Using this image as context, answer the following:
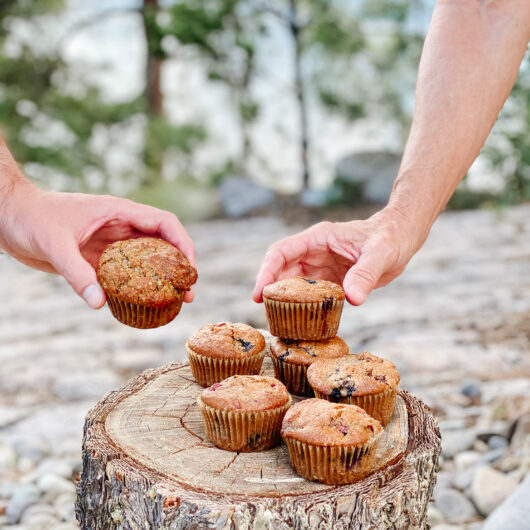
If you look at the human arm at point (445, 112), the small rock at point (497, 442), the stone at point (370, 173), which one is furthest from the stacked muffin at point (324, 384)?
the stone at point (370, 173)

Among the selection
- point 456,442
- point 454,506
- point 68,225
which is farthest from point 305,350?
point 456,442

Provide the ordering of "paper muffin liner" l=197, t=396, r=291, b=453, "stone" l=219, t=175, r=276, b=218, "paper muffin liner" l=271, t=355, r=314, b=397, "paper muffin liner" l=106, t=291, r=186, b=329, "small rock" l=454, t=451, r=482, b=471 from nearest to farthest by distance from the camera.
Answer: "paper muffin liner" l=197, t=396, r=291, b=453 < "paper muffin liner" l=271, t=355, r=314, b=397 < "paper muffin liner" l=106, t=291, r=186, b=329 < "small rock" l=454, t=451, r=482, b=471 < "stone" l=219, t=175, r=276, b=218

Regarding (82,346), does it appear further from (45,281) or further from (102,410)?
(102,410)

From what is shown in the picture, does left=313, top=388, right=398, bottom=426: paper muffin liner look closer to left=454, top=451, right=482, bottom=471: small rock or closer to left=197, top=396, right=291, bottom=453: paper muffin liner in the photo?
left=197, top=396, right=291, bottom=453: paper muffin liner

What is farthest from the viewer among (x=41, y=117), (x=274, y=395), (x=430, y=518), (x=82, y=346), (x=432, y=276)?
(x=41, y=117)

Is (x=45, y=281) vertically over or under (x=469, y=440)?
under

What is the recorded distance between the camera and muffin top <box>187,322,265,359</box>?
87.7 inches

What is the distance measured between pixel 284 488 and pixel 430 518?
1732 mm

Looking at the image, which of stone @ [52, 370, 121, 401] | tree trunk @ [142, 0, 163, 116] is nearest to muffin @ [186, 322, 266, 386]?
stone @ [52, 370, 121, 401]

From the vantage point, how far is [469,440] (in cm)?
373

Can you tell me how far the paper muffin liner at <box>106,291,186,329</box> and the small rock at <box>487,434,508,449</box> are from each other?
2299 millimetres

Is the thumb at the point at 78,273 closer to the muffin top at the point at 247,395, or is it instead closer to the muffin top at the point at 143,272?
the muffin top at the point at 143,272

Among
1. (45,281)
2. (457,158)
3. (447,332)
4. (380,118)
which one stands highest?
(457,158)

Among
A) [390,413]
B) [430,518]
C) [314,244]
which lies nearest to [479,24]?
[314,244]
